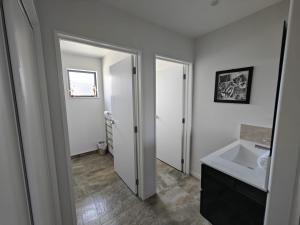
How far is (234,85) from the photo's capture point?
1.79m

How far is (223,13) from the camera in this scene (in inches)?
61.2

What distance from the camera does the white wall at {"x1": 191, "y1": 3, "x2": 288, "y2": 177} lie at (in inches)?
58.7

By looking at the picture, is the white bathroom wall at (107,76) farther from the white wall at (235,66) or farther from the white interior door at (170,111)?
the white wall at (235,66)

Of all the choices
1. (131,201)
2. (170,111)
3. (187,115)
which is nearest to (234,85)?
(187,115)

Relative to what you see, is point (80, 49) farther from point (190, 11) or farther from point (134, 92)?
point (190, 11)

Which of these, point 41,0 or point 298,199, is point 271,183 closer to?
point 298,199

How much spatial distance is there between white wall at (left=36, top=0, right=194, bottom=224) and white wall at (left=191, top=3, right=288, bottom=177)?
550 millimetres

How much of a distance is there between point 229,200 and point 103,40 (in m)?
1.93

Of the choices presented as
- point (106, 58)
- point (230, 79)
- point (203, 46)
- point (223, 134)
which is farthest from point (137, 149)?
point (106, 58)

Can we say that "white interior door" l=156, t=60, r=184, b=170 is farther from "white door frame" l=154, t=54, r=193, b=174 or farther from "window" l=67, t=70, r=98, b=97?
"window" l=67, t=70, r=98, b=97

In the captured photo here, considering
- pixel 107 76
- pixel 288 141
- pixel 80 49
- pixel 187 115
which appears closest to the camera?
pixel 288 141

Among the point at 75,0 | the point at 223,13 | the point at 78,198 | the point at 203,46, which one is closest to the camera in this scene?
the point at 75,0

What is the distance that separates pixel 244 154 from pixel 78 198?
7.57ft

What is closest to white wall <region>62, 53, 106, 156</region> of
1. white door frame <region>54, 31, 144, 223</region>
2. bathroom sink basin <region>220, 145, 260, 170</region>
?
white door frame <region>54, 31, 144, 223</region>
